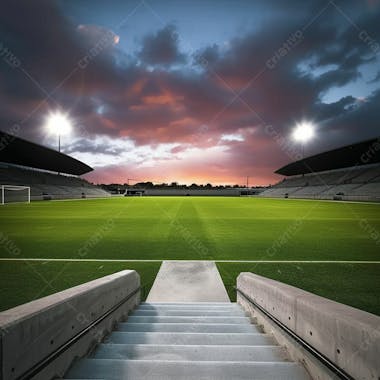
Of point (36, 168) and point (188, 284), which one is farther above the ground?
point (36, 168)

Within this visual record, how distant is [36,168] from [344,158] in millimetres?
71056

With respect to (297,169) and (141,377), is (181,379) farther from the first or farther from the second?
(297,169)

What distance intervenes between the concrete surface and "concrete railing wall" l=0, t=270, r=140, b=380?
2.17 m

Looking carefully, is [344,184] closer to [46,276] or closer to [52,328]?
[46,276]

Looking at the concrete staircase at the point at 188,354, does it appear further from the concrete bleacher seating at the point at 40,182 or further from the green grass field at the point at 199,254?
the concrete bleacher seating at the point at 40,182

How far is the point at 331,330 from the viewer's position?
1.59 metres

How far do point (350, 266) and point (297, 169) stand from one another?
76395 millimetres

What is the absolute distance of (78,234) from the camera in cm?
1046

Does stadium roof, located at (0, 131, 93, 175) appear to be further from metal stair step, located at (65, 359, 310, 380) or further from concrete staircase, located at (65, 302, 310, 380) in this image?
metal stair step, located at (65, 359, 310, 380)

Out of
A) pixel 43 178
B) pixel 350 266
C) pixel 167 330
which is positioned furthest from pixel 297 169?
pixel 167 330

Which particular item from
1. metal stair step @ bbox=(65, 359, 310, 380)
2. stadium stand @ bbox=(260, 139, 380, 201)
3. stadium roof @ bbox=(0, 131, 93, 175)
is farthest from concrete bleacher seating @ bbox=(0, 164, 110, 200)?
stadium stand @ bbox=(260, 139, 380, 201)

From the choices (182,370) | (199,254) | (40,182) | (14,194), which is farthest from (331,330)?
(40,182)

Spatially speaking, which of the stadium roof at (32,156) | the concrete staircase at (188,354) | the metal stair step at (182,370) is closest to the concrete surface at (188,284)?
the concrete staircase at (188,354)

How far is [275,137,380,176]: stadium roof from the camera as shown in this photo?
44.2 m
